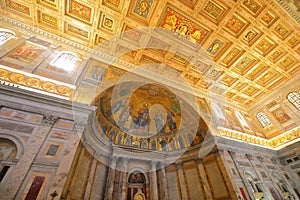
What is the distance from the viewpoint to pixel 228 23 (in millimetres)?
8969

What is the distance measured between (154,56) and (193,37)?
3.03 m

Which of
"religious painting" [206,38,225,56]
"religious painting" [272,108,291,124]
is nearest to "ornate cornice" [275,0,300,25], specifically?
"religious painting" [206,38,225,56]

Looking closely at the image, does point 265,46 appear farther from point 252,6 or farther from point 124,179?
point 124,179

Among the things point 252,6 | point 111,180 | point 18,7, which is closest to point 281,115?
point 252,6

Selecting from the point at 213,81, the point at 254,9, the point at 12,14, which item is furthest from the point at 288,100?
the point at 12,14

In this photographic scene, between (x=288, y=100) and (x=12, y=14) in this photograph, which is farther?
(x=288, y=100)

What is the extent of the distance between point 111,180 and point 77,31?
10361 mm

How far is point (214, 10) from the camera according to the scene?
332 inches

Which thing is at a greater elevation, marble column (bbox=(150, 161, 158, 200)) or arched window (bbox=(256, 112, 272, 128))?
arched window (bbox=(256, 112, 272, 128))

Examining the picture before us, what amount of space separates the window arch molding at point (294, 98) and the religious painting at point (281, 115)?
108cm

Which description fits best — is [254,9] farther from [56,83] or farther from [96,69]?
[56,83]

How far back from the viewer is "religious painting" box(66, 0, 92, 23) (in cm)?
793

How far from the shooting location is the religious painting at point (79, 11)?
7926 mm

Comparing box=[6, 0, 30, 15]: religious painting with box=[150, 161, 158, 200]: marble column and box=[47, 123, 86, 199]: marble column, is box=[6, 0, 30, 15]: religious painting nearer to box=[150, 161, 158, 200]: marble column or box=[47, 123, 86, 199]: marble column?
box=[47, 123, 86, 199]: marble column
